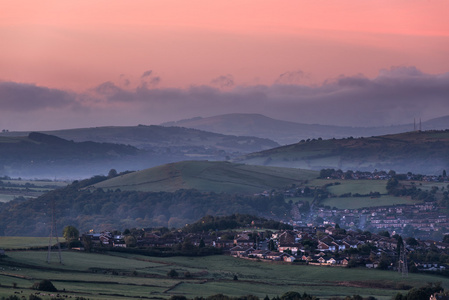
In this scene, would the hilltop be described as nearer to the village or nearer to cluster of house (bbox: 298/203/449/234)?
cluster of house (bbox: 298/203/449/234)

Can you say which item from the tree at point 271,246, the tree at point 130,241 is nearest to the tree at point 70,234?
the tree at point 130,241

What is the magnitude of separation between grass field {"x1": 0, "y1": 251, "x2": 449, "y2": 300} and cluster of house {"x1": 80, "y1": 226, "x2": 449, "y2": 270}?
4498mm

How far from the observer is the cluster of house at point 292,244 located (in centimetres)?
10056

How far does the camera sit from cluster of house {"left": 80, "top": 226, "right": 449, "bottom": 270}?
330 ft

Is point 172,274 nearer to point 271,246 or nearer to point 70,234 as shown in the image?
point 271,246

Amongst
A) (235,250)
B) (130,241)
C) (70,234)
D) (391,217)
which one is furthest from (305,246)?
(391,217)

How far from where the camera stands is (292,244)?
361ft

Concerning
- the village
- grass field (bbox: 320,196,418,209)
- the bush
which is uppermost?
grass field (bbox: 320,196,418,209)

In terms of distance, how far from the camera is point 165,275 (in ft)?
276

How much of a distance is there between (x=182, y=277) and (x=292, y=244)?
2903 cm

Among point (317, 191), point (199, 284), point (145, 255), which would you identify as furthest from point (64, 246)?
point (317, 191)

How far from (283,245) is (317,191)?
8790cm

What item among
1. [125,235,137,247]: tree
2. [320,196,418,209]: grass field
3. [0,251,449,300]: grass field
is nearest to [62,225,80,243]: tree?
[125,235,137,247]: tree

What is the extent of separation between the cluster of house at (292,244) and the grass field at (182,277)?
4.50m
